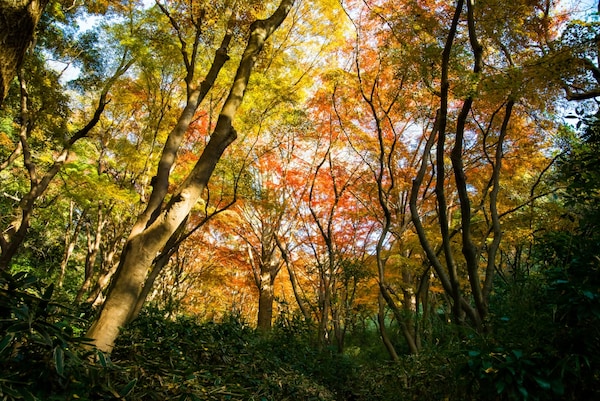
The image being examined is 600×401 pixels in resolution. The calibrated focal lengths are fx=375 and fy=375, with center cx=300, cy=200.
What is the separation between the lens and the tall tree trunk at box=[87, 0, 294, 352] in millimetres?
2926

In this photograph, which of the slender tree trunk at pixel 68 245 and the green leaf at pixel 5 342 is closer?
the green leaf at pixel 5 342

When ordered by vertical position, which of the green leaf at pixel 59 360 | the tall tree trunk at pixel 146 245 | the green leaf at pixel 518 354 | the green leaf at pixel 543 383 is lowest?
the green leaf at pixel 59 360

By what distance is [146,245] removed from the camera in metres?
3.24

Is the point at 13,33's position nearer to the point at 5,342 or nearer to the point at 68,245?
the point at 5,342

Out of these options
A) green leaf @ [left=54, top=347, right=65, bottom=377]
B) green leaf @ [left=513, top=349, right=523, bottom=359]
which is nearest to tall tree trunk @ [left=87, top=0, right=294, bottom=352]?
green leaf @ [left=54, top=347, right=65, bottom=377]

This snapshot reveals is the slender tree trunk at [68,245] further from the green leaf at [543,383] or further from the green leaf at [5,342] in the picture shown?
the green leaf at [543,383]

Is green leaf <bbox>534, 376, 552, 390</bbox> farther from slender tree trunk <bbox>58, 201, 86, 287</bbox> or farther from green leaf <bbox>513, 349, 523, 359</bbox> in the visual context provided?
slender tree trunk <bbox>58, 201, 86, 287</bbox>

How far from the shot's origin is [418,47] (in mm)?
6324

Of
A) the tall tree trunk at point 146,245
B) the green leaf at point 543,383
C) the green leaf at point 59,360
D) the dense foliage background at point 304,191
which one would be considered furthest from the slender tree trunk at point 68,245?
the green leaf at point 543,383

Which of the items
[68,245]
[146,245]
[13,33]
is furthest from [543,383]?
[68,245]

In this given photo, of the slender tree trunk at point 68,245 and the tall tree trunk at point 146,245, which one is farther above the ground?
the slender tree trunk at point 68,245

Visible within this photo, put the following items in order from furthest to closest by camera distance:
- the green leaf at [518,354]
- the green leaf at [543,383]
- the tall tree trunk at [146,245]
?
the tall tree trunk at [146,245], the green leaf at [518,354], the green leaf at [543,383]

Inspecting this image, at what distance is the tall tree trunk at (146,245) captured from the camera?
9.60 ft

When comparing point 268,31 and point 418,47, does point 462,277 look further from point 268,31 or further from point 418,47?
point 268,31
